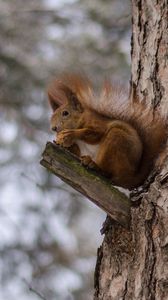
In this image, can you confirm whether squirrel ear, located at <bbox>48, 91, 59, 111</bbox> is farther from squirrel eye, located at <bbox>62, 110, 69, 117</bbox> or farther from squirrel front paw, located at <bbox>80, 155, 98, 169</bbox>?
squirrel front paw, located at <bbox>80, 155, 98, 169</bbox>

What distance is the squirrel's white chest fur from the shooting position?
2234 mm

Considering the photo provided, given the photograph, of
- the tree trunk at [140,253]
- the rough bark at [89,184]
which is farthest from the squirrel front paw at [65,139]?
the tree trunk at [140,253]

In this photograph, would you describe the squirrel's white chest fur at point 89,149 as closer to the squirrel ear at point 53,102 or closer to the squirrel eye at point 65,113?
the squirrel eye at point 65,113

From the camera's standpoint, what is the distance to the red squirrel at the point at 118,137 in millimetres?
2172

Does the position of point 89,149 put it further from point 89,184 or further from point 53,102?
point 53,102

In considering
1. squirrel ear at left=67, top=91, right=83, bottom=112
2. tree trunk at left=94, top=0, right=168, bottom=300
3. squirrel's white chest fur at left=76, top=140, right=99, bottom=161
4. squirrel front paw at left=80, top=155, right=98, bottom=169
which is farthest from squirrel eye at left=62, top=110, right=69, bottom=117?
tree trunk at left=94, top=0, right=168, bottom=300

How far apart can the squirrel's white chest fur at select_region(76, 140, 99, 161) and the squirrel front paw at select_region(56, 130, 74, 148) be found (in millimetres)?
35

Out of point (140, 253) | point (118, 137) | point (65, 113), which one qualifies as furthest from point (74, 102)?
point (140, 253)

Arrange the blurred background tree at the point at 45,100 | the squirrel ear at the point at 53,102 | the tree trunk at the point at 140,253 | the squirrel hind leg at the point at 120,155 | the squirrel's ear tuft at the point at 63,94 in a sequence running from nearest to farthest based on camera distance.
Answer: the tree trunk at the point at 140,253
the squirrel hind leg at the point at 120,155
the squirrel's ear tuft at the point at 63,94
the squirrel ear at the point at 53,102
the blurred background tree at the point at 45,100

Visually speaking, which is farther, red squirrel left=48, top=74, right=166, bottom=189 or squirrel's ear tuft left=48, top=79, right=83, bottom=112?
squirrel's ear tuft left=48, top=79, right=83, bottom=112

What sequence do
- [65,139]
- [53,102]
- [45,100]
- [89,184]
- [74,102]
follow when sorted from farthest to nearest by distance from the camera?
[45,100] → [53,102] → [74,102] → [65,139] → [89,184]

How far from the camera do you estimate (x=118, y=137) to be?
2152 millimetres

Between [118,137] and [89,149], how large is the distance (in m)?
Result: 0.13

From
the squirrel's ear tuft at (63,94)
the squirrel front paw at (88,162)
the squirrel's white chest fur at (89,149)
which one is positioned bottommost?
the squirrel front paw at (88,162)
